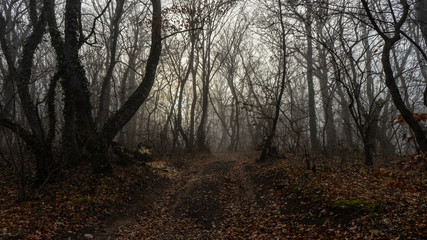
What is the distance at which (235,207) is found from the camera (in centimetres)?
762

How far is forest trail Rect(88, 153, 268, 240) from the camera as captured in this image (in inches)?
239

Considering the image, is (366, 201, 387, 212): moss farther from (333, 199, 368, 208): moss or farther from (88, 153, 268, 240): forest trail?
(88, 153, 268, 240): forest trail

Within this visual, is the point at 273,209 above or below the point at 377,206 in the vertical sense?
below

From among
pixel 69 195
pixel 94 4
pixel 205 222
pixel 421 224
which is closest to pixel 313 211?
pixel 421 224

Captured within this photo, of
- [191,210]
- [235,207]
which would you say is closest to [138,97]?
[191,210]

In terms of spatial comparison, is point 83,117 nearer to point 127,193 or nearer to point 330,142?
point 127,193

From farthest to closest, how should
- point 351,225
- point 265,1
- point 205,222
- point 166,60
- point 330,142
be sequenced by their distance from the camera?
1. point 166,60
2. point 330,142
3. point 265,1
4. point 205,222
5. point 351,225

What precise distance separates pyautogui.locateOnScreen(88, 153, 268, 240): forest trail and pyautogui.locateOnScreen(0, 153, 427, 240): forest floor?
2 cm

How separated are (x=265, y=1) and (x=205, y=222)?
976cm

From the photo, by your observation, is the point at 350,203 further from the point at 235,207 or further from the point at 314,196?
the point at 235,207

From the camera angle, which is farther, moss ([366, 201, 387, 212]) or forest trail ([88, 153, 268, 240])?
forest trail ([88, 153, 268, 240])

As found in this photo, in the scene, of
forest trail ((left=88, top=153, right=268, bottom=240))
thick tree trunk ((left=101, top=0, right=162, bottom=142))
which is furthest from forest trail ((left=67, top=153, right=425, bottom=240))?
thick tree trunk ((left=101, top=0, right=162, bottom=142))

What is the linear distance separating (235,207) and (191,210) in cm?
123

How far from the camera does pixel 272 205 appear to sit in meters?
7.17
